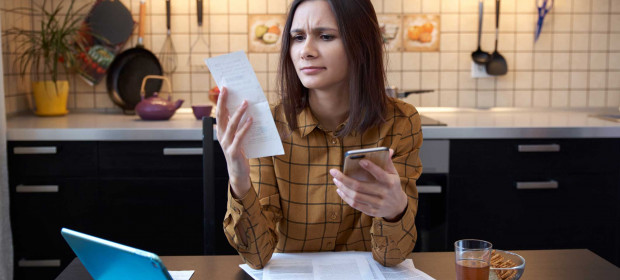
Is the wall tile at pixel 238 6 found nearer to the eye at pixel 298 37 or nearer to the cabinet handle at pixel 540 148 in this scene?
the cabinet handle at pixel 540 148

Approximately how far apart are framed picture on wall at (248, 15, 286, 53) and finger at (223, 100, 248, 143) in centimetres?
184

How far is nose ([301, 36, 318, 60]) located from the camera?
1315mm

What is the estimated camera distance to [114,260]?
84 cm

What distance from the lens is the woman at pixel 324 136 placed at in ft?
4.35

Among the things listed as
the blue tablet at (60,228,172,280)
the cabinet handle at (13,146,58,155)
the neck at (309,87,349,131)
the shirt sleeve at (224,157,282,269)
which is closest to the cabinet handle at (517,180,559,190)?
the neck at (309,87,349,131)

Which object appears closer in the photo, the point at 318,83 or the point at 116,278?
the point at 116,278

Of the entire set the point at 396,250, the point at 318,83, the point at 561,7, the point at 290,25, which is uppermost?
the point at 561,7

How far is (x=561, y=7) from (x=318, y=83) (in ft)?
6.70

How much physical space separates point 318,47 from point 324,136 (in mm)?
209

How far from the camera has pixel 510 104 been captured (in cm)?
304

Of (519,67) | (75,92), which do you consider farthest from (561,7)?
(75,92)

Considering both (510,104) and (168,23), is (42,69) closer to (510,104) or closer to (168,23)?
(168,23)

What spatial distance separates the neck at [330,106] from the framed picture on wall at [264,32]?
1.53m

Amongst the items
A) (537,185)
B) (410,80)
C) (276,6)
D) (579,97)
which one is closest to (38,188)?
(276,6)
